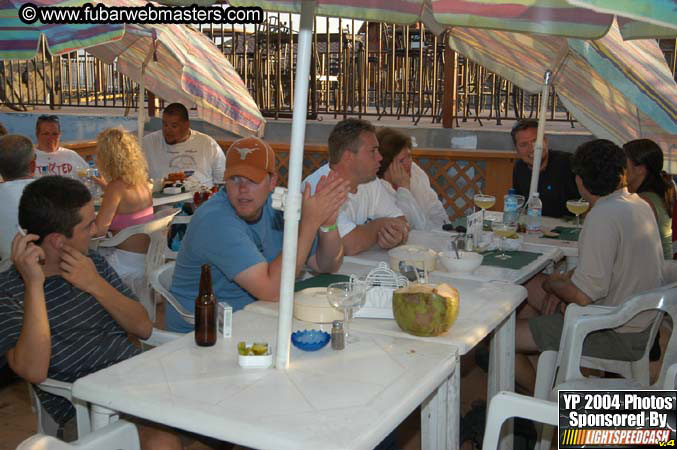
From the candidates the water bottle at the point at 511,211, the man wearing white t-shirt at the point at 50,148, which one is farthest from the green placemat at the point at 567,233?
the man wearing white t-shirt at the point at 50,148

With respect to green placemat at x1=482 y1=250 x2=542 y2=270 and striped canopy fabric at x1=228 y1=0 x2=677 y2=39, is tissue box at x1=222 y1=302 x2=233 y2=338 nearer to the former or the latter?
striped canopy fabric at x1=228 y1=0 x2=677 y2=39

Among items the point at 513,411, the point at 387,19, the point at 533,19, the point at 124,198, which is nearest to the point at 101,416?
the point at 513,411

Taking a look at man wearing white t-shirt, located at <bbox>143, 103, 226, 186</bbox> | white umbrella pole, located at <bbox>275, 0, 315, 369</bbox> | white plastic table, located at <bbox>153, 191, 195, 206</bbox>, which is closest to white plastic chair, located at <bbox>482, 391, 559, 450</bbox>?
white umbrella pole, located at <bbox>275, 0, 315, 369</bbox>

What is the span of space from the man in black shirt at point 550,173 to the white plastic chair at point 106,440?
398 cm

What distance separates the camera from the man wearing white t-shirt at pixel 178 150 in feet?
22.3

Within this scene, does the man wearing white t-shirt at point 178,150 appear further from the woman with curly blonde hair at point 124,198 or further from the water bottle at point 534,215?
the water bottle at point 534,215

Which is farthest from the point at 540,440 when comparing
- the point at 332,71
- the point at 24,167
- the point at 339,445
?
the point at 332,71

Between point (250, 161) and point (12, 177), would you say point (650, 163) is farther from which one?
point (12, 177)

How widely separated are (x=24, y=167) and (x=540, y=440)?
9.92 ft

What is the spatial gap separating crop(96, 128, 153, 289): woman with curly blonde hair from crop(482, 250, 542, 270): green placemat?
2.06m

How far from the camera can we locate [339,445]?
64.1 inches

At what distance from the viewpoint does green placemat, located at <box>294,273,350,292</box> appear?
299 cm

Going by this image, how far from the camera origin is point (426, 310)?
231 cm

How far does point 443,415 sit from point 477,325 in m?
0.32
